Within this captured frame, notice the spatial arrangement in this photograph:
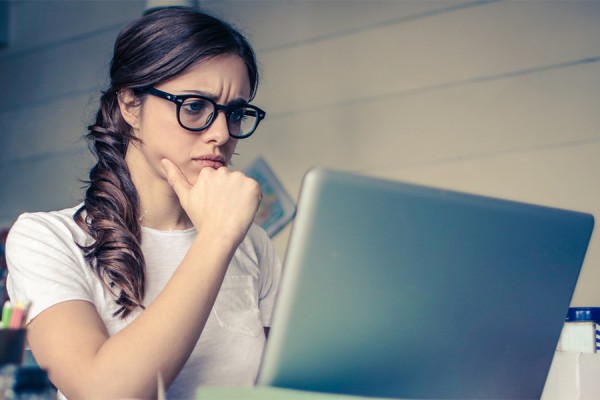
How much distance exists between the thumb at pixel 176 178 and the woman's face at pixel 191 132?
14 mm

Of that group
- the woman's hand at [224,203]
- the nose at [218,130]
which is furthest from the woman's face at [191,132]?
the woman's hand at [224,203]

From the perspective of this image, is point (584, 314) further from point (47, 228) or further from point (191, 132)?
point (47, 228)

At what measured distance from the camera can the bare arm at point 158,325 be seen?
0.94 m

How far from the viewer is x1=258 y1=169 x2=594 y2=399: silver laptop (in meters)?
0.71

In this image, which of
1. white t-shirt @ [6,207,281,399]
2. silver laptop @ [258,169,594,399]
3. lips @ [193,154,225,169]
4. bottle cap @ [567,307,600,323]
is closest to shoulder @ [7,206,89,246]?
white t-shirt @ [6,207,281,399]

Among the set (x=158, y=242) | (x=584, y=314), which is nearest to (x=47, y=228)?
(x=158, y=242)

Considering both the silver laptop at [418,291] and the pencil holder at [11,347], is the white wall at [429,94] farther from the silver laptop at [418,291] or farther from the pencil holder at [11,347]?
the pencil holder at [11,347]

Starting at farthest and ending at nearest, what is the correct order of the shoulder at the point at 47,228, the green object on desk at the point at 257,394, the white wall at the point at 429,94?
the white wall at the point at 429,94, the shoulder at the point at 47,228, the green object on desk at the point at 257,394

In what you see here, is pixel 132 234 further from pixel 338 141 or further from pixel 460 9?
pixel 460 9

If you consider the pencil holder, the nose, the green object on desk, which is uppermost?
the nose

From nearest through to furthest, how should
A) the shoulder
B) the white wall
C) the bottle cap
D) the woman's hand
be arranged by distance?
the woman's hand < the shoulder < the bottle cap < the white wall

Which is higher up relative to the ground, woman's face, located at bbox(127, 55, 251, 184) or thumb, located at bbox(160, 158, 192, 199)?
woman's face, located at bbox(127, 55, 251, 184)

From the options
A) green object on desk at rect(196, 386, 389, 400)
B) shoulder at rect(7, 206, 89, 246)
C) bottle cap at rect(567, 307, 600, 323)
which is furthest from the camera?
bottle cap at rect(567, 307, 600, 323)

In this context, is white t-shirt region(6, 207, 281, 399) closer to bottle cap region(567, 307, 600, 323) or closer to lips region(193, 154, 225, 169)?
lips region(193, 154, 225, 169)
